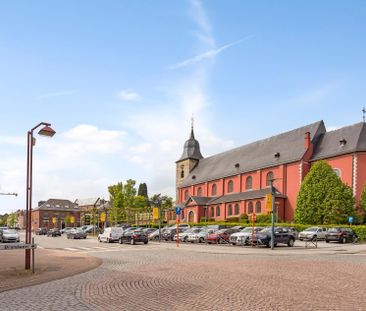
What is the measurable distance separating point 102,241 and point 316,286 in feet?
108

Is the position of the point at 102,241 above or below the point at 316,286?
below

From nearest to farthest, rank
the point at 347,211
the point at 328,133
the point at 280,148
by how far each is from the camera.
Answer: the point at 347,211, the point at 328,133, the point at 280,148

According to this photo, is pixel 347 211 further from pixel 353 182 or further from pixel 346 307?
pixel 346 307

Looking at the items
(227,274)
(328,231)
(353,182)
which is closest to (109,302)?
(227,274)

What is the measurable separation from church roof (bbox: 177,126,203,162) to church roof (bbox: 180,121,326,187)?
8.72ft

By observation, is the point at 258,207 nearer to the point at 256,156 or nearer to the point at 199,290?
the point at 256,156

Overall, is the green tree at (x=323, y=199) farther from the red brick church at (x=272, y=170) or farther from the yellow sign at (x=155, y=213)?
the yellow sign at (x=155, y=213)

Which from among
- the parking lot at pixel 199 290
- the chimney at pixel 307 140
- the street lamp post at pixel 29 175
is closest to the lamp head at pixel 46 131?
the street lamp post at pixel 29 175

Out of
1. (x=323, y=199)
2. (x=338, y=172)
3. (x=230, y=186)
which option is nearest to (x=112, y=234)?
(x=323, y=199)

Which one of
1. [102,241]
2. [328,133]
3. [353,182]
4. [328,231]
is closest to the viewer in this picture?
[328,231]

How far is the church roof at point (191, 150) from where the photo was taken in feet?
323

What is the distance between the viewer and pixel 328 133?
6462 centimetres

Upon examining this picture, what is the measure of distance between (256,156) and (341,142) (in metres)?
18.6

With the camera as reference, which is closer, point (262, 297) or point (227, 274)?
point (262, 297)
